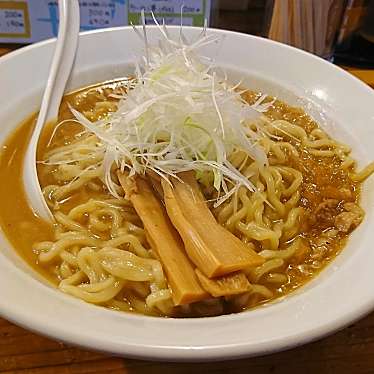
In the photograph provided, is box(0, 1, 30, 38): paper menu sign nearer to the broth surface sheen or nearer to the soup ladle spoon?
the soup ladle spoon

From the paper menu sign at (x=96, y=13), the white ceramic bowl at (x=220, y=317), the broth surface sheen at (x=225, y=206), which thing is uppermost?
the paper menu sign at (x=96, y=13)

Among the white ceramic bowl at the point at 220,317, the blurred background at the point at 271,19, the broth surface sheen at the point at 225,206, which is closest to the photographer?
the white ceramic bowl at the point at 220,317

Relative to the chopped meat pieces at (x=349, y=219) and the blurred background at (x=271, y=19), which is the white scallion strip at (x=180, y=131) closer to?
the chopped meat pieces at (x=349, y=219)

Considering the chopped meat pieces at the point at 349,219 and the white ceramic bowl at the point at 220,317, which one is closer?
the white ceramic bowl at the point at 220,317

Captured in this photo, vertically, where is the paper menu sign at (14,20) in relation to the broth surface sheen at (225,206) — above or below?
above

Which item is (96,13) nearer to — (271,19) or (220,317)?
(271,19)

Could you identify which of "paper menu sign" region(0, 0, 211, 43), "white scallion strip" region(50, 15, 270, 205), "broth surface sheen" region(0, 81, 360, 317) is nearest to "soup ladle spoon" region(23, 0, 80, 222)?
"broth surface sheen" region(0, 81, 360, 317)

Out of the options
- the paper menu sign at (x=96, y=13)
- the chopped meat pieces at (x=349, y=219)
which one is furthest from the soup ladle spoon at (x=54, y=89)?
the chopped meat pieces at (x=349, y=219)

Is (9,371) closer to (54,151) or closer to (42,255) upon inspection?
(42,255)
